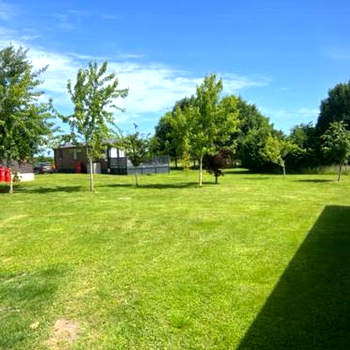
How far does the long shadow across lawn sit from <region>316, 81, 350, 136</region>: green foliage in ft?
128

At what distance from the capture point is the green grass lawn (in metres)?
4.30

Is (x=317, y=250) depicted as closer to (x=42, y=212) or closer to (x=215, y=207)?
(x=215, y=207)

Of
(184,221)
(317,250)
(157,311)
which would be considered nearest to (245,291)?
(157,311)

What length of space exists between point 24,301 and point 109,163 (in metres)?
32.4

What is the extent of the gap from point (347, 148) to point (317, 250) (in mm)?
16404

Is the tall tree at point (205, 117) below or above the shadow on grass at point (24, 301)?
above

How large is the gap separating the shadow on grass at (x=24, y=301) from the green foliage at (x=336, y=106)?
4118 centimetres

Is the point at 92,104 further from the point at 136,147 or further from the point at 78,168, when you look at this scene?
the point at 78,168

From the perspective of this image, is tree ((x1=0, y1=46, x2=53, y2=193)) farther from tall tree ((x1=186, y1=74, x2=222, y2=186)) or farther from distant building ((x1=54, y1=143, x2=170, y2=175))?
distant building ((x1=54, y1=143, x2=170, y2=175))

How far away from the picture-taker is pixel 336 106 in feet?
149

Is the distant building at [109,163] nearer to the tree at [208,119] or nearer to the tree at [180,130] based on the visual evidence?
the tree at [180,130]

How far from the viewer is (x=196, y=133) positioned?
2075 centimetres

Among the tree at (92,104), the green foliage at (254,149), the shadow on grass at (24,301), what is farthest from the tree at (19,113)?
the green foliage at (254,149)

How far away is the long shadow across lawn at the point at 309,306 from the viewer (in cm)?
411
